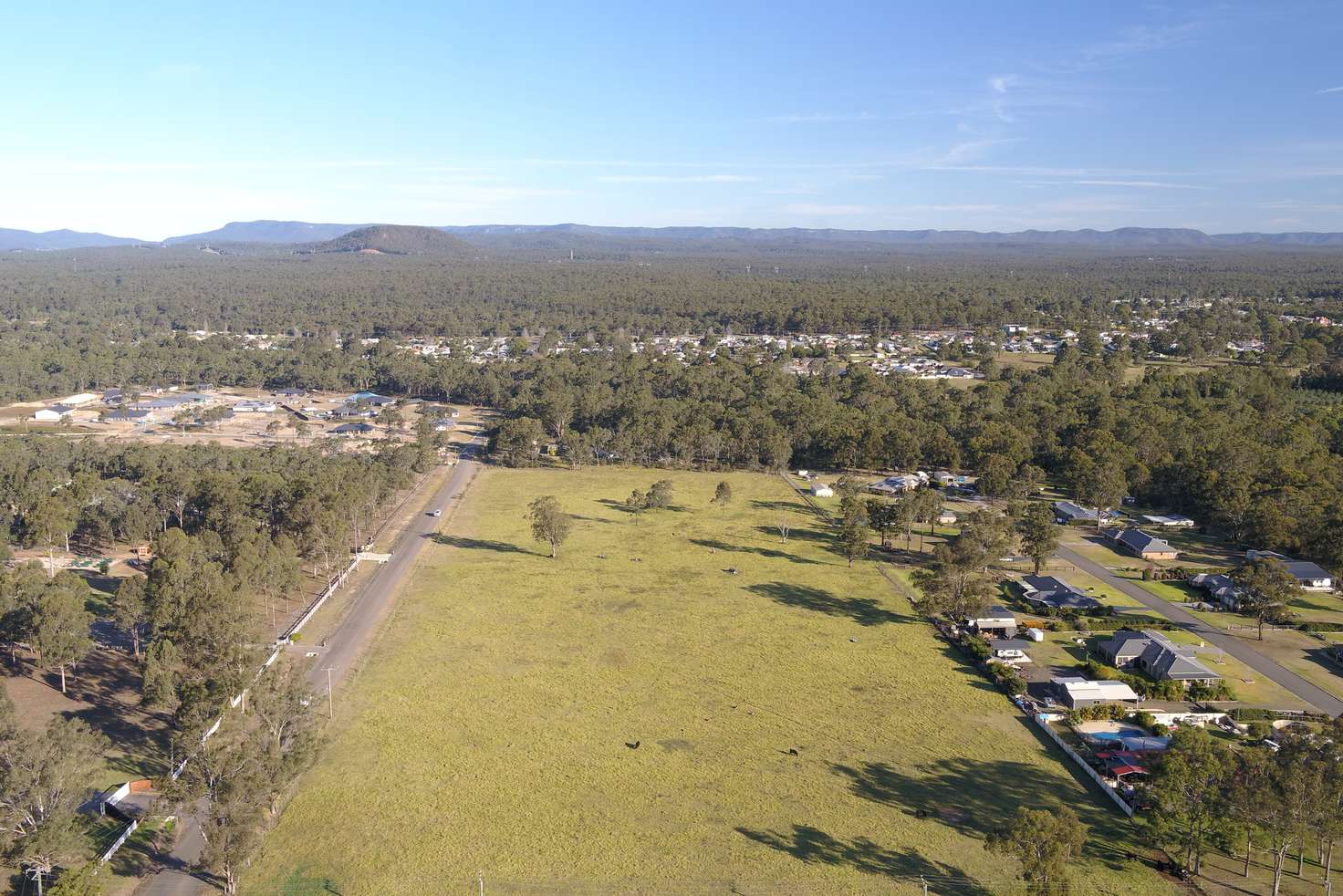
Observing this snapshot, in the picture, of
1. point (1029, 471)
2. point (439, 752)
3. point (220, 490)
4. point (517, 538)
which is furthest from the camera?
point (1029, 471)

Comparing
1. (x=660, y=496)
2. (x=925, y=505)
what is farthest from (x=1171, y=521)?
(x=660, y=496)

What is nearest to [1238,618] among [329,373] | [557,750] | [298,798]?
[557,750]

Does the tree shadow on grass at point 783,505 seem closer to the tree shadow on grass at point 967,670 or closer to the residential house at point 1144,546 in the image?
the residential house at point 1144,546

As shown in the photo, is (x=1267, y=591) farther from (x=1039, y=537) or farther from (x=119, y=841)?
(x=119, y=841)

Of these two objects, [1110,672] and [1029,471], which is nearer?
[1110,672]

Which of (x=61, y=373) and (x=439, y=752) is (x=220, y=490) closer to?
(x=439, y=752)

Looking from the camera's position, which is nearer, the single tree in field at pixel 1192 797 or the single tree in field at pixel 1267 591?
the single tree in field at pixel 1192 797

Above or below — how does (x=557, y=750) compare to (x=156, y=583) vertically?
below

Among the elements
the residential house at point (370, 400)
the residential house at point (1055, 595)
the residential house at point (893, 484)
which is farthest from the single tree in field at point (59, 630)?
the residential house at point (370, 400)
